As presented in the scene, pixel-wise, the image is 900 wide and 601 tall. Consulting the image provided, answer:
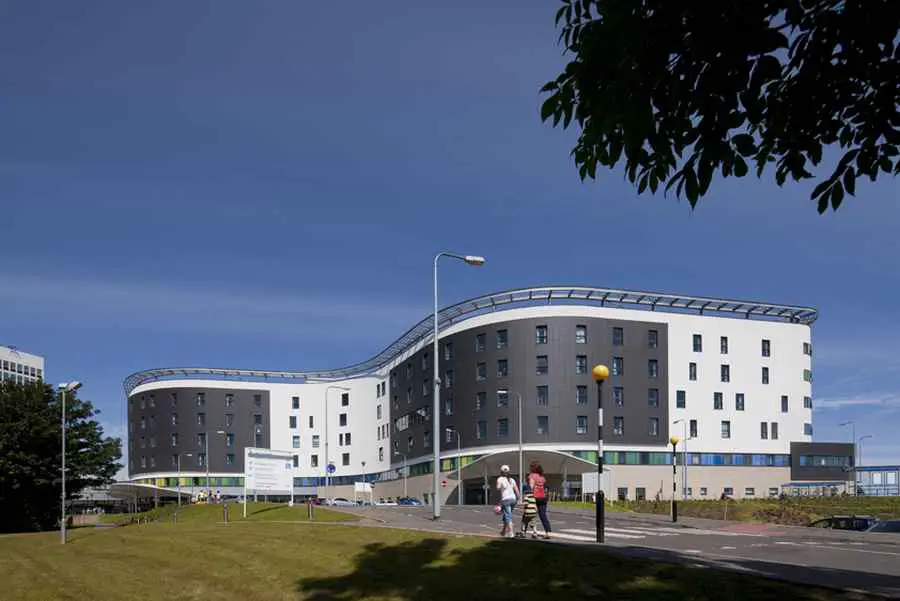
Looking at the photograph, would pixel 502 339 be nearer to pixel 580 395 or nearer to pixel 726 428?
pixel 580 395

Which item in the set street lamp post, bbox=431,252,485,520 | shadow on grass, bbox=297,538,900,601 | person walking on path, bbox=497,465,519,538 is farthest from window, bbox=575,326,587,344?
shadow on grass, bbox=297,538,900,601

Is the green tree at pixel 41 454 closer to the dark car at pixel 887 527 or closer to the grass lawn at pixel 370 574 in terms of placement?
the grass lawn at pixel 370 574

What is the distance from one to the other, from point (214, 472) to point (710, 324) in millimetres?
77108

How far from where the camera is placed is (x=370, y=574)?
1320 cm

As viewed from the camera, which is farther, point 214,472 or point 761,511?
point 214,472

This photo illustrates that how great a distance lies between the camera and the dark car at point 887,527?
2766cm

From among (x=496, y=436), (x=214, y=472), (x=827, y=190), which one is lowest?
(x=214, y=472)

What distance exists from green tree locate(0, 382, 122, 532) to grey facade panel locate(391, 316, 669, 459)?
38967 mm

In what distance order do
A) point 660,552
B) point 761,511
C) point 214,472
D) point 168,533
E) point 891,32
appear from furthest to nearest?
point 214,472 < point 761,511 < point 168,533 < point 660,552 < point 891,32

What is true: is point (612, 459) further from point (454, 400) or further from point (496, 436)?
point (454, 400)

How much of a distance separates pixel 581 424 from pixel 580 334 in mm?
9125

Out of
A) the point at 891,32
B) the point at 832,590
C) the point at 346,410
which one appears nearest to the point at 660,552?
the point at 832,590

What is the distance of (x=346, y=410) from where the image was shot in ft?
445

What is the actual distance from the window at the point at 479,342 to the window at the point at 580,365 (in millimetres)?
10111
